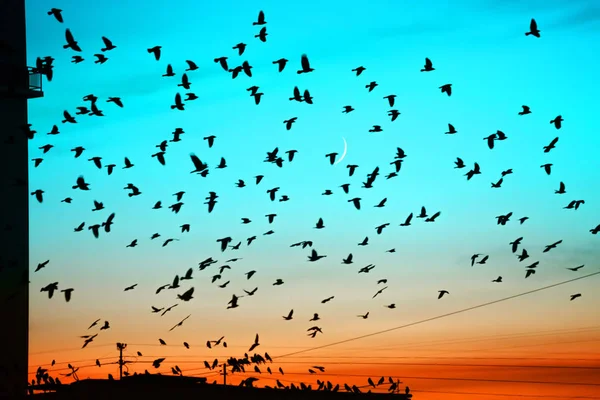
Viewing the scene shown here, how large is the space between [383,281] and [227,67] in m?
10.0

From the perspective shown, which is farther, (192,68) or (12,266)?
(12,266)

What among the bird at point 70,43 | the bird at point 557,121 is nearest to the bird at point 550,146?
the bird at point 557,121

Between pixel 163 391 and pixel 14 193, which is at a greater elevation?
pixel 14 193

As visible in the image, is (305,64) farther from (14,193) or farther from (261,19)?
(14,193)

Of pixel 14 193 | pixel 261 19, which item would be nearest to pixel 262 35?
pixel 261 19

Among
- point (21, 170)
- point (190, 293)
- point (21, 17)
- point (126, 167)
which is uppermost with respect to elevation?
point (21, 17)

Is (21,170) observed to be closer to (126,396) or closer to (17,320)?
(17,320)

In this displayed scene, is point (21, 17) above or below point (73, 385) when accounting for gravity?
above

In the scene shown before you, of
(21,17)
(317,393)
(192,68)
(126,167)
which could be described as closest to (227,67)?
(192,68)

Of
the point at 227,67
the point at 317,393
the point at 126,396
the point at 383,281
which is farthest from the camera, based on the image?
the point at 317,393

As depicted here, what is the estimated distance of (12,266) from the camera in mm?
55000

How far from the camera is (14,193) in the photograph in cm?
5509

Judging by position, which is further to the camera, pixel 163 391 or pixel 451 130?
pixel 163 391

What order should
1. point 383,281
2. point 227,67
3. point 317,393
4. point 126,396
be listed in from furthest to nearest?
point 317,393, point 126,396, point 383,281, point 227,67
